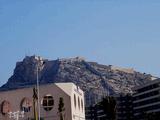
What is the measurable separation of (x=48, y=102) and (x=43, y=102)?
140 cm

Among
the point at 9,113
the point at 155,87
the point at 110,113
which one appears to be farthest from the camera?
the point at 155,87

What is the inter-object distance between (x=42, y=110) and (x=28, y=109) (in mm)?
4141

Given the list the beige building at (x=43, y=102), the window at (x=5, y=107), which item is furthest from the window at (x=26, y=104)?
the window at (x=5, y=107)

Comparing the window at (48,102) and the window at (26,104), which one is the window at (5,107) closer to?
the window at (26,104)

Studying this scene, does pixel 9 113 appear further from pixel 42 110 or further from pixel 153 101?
pixel 153 101

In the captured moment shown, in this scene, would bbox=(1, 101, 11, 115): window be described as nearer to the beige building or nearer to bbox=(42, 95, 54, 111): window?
the beige building

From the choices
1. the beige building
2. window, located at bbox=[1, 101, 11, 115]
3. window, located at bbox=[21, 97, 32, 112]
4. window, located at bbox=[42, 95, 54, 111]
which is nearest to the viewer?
the beige building

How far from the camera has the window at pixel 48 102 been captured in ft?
395

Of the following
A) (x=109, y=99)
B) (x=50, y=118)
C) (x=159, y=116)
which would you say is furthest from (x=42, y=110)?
(x=109, y=99)

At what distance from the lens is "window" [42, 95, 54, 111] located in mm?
120438

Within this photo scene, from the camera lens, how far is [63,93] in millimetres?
121625

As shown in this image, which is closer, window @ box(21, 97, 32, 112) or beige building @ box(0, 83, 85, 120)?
beige building @ box(0, 83, 85, 120)

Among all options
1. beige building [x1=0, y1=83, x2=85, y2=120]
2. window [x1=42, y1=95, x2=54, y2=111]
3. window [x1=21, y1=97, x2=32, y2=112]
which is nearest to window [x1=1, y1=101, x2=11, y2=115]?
beige building [x1=0, y1=83, x2=85, y2=120]

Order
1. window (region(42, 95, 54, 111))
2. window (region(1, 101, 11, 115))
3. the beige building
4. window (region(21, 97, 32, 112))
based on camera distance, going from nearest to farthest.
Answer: the beige building < window (region(42, 95, 54, 111)) < window (region(21, 97, 32, 112)) < window (region(1, 101, 11, 115))
